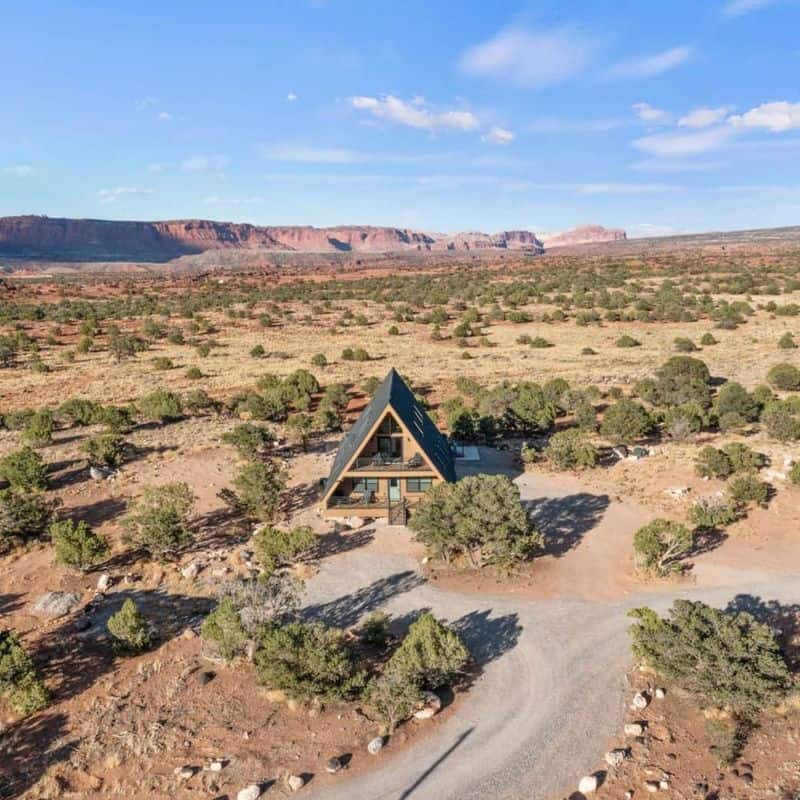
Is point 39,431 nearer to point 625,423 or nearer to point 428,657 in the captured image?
point 428,657

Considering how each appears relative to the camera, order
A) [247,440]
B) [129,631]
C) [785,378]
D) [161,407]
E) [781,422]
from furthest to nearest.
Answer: [785,378]
[161,407]
[781,422]
[247,440]
[129,631]

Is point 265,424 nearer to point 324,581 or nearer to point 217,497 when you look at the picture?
point 217,497

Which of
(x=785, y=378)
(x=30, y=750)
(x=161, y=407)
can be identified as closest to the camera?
(x=30, y=750)

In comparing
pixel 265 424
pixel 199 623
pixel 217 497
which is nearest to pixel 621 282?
pixel 265 424

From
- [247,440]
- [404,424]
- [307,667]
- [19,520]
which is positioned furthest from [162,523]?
[247,440]

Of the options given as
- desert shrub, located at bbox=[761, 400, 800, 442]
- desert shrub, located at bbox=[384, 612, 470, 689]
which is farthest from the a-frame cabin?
desert shrub, located at bbox=[761, 400, 800, 442]

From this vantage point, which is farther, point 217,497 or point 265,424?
point 265,424

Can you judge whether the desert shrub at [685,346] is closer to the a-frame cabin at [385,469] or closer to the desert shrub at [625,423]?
the desert shrub at [625,423]
